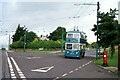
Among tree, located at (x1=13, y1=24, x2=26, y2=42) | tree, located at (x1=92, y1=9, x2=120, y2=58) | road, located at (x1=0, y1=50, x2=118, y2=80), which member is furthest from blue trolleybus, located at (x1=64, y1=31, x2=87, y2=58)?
tree, located at (x1=13, y1=24, x2=26, y2=42)

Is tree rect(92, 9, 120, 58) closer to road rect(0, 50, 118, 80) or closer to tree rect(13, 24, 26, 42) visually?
road rect(0, 50, 118, 80)

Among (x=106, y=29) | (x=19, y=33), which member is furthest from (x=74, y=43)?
(x=19, y=33)

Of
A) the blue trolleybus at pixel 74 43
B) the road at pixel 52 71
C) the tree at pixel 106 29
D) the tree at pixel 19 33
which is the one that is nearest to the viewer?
the road at pixel 52 71

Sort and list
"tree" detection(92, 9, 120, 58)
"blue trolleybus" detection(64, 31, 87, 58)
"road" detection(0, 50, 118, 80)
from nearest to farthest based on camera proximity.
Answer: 1. "road" detection(0, 50, 118, 80)
2. "tree" detection(92, 9, 120, 58)
3. "blue trolleybus" detection(64, 31, 87, 58)

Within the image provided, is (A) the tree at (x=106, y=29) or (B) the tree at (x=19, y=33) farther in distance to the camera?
(B) the tree at (x=19, y=33)

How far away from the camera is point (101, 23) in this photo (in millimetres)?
45406

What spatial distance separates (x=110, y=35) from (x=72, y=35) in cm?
906

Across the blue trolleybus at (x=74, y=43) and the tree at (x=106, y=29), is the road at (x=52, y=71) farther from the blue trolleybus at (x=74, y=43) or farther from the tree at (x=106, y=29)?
the blue trolleybus at (x=74, y=43)

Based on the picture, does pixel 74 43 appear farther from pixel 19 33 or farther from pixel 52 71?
pixel 19 33

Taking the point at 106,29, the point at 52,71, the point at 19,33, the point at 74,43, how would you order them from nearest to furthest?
1. the point at 52,71
2. the point at 106,29
3. the point at 74,43
4. the point at 19,33

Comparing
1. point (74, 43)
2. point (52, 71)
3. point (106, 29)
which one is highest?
point (106, 29)

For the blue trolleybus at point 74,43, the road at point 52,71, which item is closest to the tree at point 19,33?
the blue trolleybus at point 74,43

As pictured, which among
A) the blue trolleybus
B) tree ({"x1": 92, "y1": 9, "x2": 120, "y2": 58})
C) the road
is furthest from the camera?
the blue trolleybus

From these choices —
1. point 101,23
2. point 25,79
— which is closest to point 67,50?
point 101,23
